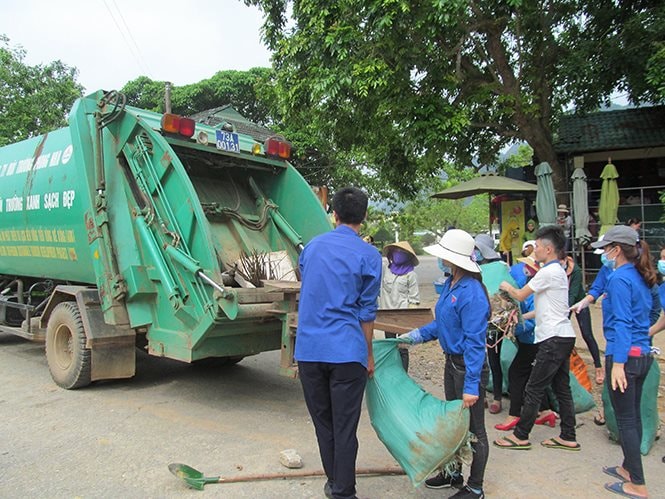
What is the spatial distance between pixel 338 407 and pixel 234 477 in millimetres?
899

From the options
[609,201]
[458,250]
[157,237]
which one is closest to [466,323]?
[458,250]

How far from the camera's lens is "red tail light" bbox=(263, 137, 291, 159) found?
15.9ft

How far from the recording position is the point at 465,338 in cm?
269

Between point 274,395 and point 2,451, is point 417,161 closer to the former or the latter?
point 274,395

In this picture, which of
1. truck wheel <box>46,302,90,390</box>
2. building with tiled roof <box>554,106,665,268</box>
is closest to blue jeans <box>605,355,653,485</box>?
truck wheel <box>46,302,90,390</box>

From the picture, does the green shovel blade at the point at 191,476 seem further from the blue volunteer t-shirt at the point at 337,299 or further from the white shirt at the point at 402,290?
the white shirt at the point at 402,290

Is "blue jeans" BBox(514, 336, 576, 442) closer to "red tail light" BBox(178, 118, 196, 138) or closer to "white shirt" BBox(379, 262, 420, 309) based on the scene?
"white shirt" BBox(379, 262, 420, 309)

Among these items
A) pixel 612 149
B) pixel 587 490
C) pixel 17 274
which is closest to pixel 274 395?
pixel 587 490

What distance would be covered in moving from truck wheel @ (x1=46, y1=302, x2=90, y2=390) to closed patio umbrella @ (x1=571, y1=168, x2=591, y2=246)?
8239 mm

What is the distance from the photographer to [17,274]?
6.10m

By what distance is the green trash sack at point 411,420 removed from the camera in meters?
2.55

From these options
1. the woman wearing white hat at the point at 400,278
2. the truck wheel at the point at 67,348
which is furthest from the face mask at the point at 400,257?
the truck wheel at the point at 67,348

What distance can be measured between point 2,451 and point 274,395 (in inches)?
80.4

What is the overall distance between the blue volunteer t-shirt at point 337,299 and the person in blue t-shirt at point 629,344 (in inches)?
55.3
